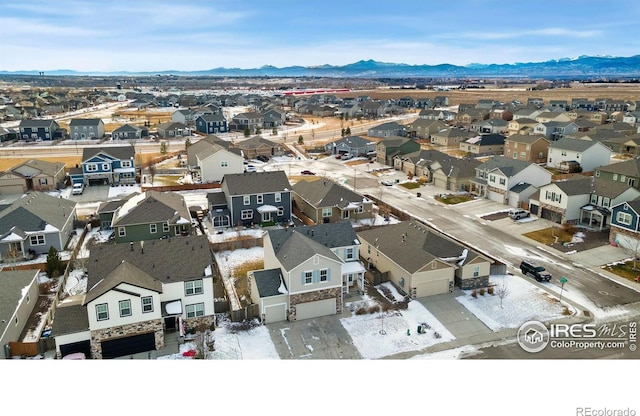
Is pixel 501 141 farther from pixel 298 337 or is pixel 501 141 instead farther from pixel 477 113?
pixel 298 337

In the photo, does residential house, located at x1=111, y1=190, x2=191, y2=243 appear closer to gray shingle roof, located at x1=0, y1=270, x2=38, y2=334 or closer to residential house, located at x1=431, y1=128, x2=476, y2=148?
gray shingle roof, located at x1=0, y1=270, x2=38, y2=334

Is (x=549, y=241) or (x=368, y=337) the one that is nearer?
(x=368, y=337)

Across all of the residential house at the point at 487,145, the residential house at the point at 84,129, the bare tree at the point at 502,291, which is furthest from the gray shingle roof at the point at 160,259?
the residential house at the point at 84,129

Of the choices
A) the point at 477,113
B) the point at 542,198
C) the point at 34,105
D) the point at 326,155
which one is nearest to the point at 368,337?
the point at 542,198

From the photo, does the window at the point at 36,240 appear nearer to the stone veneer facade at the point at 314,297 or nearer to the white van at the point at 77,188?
the white van at the point at 77,188

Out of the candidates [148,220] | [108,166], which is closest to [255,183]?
[148,220]

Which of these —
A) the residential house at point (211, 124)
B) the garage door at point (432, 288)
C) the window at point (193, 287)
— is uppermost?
the residential house at point (211, 124)

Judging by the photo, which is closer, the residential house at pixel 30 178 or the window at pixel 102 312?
the window at pixel 102 312

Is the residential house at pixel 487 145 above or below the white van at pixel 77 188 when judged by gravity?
above

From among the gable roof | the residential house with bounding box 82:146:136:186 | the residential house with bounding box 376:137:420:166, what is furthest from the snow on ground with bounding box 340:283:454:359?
the residential house with bounding box 376:137:420:166
